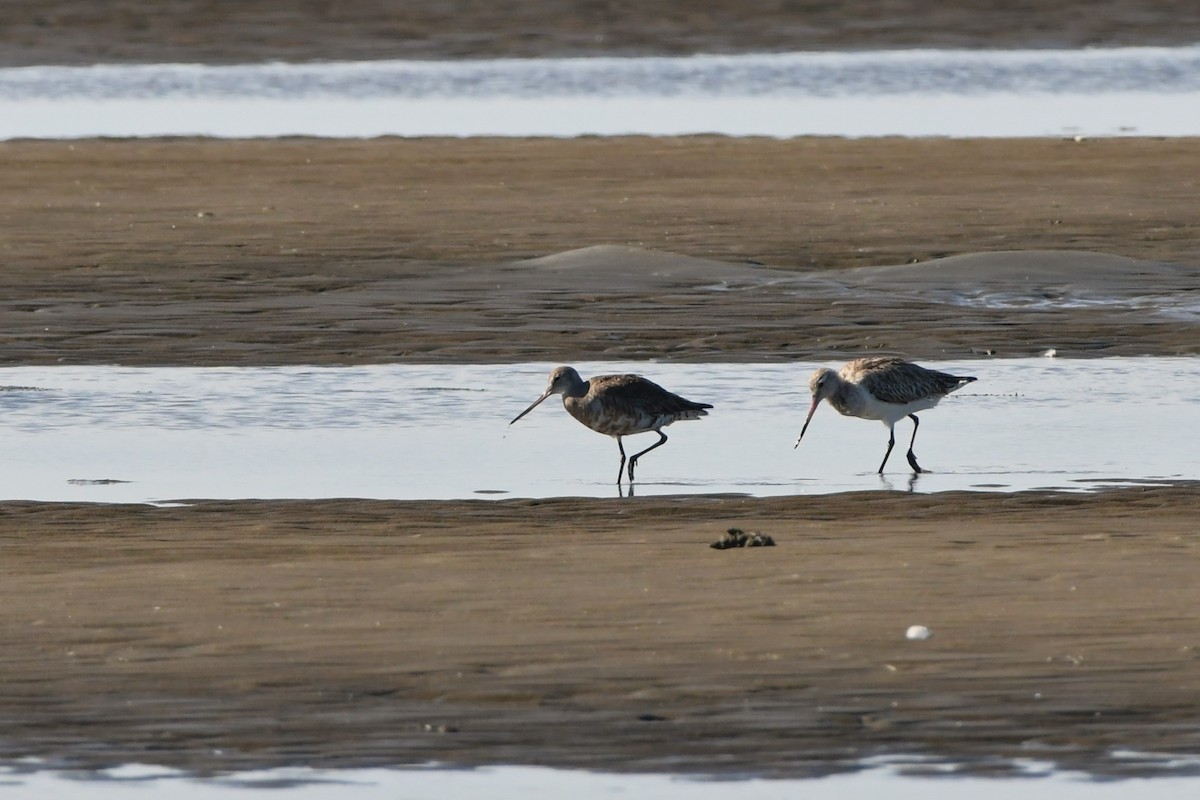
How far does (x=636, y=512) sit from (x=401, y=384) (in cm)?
428

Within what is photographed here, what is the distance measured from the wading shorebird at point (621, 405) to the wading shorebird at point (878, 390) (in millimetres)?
646

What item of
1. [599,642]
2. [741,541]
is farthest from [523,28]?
[599,642]

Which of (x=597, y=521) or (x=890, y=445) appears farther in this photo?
(x=890, y=445)

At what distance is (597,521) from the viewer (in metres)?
10.1

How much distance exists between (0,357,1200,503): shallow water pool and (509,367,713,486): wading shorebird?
0.21m

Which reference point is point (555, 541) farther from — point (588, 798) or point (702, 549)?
point (588, 798)

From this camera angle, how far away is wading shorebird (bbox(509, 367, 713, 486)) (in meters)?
11.9

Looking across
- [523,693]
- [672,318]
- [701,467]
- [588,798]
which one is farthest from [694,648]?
[672,318]

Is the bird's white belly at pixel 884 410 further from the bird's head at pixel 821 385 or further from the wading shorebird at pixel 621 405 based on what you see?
the wading shorebird at pixel 621 405

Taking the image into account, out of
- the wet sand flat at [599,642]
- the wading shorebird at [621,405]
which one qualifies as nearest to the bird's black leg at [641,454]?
the wading shorebird at [621,405]

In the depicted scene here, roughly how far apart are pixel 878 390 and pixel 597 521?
8.03 ft

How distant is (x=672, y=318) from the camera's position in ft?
54.9

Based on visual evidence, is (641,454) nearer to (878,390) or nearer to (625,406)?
(625,406)

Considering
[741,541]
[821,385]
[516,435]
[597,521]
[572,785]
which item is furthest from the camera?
[516,435]
